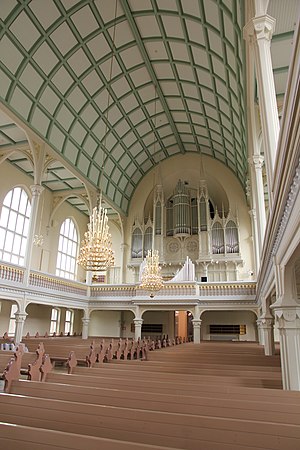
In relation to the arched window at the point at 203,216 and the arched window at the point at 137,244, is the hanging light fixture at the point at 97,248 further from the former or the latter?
the arched window at the point at 203,216

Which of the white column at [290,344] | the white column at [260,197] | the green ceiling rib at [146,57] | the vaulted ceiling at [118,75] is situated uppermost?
the green ceiling rib at [146,57]

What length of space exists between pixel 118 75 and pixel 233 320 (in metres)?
16.3

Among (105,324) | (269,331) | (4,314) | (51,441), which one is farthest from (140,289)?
(51,441)

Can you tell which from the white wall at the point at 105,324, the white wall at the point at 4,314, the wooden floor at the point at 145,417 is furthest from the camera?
the white wall at the point at 105,324

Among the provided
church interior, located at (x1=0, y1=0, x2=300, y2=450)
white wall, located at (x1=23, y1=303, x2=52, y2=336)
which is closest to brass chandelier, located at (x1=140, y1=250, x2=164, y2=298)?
church interior, located at (x1=0, y1=0, x2=300, y2=450)

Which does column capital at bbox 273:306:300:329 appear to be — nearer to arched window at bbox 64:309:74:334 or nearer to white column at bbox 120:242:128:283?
white column at bbox 120:242:128:283

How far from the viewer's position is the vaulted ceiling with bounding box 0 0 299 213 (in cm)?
1163

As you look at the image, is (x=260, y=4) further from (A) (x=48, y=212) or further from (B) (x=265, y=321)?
(A) (x=48, y=212)

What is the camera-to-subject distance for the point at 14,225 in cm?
1777

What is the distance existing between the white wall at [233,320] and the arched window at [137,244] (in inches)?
250

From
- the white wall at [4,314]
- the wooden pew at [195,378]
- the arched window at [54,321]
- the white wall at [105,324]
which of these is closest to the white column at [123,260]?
the white wall at [105,324]

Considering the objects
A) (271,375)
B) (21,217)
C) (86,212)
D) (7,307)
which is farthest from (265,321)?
(86,212)

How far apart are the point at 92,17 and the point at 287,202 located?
1296 cm

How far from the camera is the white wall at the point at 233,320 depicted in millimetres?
20500
